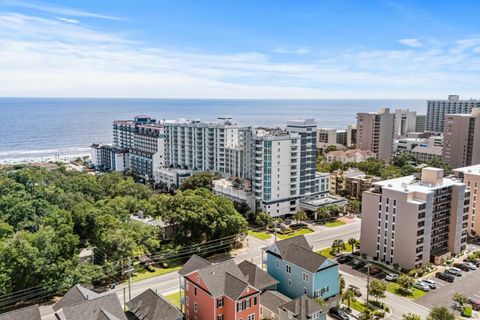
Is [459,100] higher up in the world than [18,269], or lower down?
higher up

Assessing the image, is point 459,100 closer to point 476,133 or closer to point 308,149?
point 476,133

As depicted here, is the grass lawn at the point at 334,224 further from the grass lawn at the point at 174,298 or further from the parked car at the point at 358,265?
the grass lawn at the point at 174,298

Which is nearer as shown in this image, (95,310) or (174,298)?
(95,310)

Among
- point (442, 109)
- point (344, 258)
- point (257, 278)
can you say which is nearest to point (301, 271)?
point (257, 278)

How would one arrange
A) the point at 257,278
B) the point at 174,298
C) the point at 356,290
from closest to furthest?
the point at 257,278
the point at 174,298
the point at 356,290

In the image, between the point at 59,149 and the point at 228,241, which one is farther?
the point at 59,149

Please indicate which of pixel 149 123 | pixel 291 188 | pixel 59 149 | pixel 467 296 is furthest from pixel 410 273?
pixel 59 149

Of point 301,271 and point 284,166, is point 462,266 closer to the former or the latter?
point 301,271
